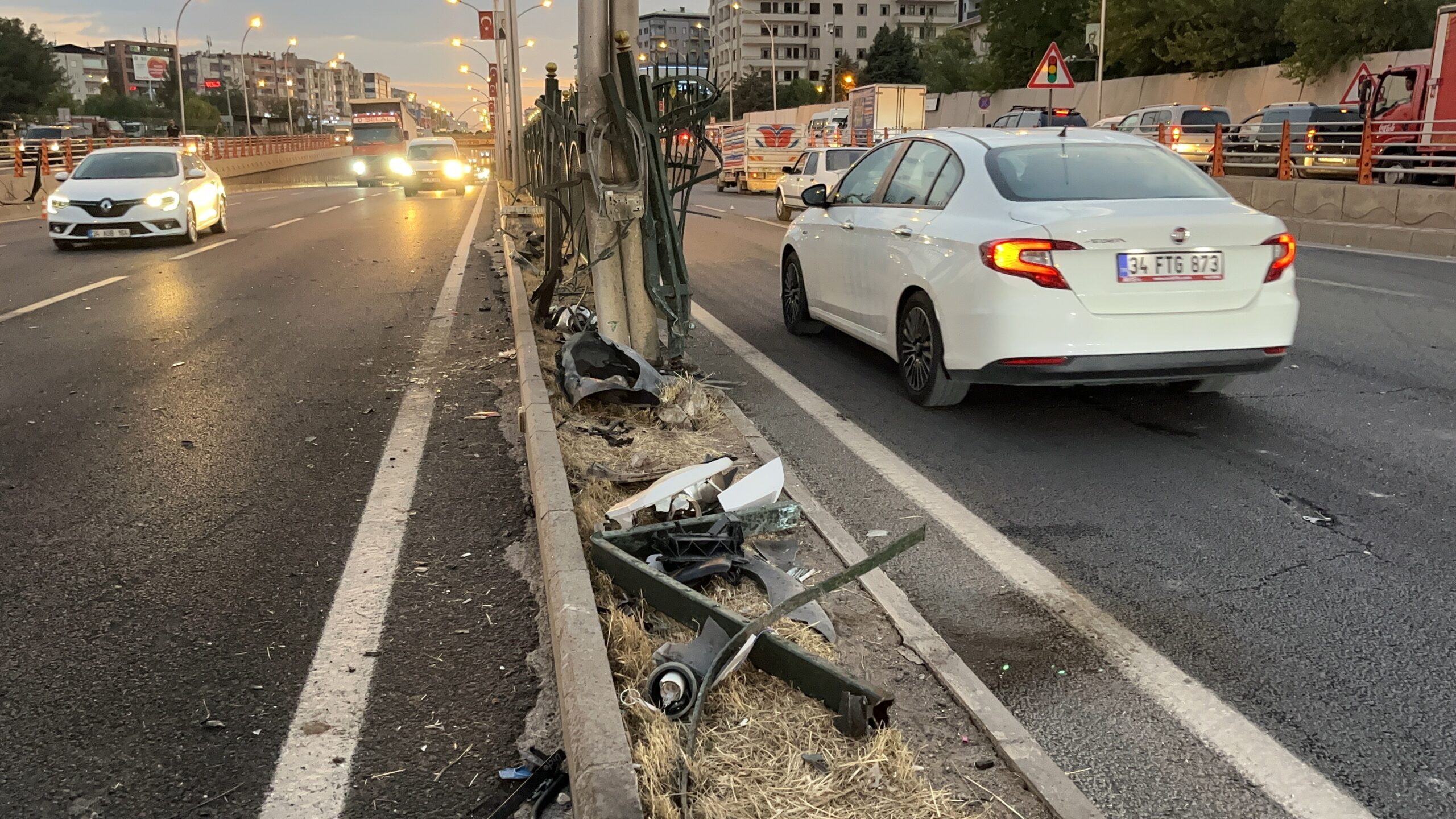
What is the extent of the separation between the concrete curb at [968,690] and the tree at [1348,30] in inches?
1541

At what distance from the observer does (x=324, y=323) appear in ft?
32.2

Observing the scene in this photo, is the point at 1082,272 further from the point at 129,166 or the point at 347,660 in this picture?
the point at 129,166

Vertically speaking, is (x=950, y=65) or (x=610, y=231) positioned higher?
(x=950, y=65)

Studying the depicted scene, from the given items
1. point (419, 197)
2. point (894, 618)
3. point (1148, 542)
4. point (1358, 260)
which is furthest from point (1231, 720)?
point (419, 197)

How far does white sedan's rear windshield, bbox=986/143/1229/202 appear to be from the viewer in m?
6.04

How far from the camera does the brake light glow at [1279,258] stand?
5719 mm

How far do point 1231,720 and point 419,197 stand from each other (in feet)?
114

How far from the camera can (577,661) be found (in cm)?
309

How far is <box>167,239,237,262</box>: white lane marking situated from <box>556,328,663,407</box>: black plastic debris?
1063 centimetres

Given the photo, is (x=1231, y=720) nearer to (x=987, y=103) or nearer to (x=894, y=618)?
(x=894, y=618)

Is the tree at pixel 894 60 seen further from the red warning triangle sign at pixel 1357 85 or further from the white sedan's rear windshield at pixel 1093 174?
the white sedan's rear windshield at pixel 1093 174

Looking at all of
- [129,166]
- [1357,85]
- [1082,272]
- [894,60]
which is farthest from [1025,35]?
[1082,272]

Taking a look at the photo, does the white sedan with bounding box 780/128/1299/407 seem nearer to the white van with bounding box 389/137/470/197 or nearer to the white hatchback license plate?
the white hatchback license plate

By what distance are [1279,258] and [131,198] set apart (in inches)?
615
